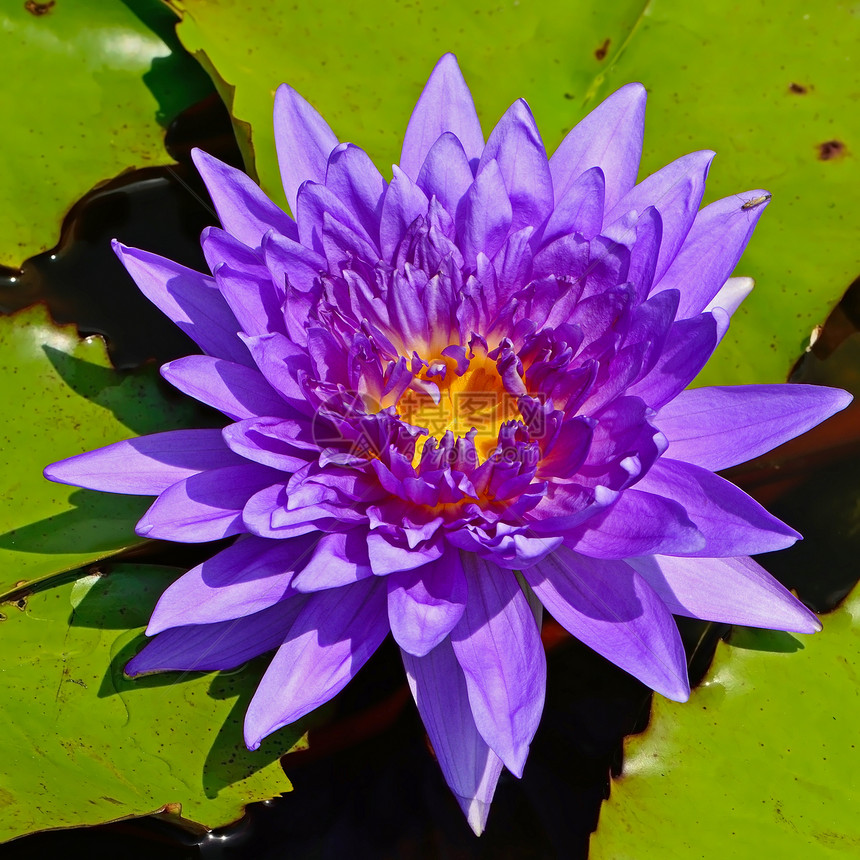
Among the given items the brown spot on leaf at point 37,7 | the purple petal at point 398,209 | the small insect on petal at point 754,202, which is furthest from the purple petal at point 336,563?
the brown spot on leaf at point 37,7

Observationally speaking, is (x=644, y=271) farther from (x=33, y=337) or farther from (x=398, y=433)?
(x=33, y=337)

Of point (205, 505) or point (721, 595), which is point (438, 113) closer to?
point (205, 505)

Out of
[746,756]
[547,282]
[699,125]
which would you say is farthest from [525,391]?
[699,125]

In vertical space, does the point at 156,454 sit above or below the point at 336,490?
below

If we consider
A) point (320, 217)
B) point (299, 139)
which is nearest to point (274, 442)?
point (320, 217)

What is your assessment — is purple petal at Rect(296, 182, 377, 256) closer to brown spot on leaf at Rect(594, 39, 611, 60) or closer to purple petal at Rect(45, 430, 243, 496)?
purple petal at Rect(45, 430, 243, 496)
